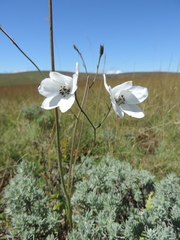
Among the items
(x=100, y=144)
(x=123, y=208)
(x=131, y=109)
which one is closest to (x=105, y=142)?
(x=100, y=144)

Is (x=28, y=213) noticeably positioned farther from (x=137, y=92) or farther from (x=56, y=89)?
(x=137, y=92)

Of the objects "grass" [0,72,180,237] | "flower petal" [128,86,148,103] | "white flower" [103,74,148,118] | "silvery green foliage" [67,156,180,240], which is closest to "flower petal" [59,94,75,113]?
"white flower" [103,74,148,118]

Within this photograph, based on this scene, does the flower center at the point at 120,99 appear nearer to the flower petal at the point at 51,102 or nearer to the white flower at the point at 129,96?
the white flower at the point at 129,96

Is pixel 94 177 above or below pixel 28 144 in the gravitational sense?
above

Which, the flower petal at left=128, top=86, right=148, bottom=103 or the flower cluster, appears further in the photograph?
the flower petal at left=128, top=86, right=148, bottom=103

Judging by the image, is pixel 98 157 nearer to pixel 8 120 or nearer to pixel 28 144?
pixel 28 144

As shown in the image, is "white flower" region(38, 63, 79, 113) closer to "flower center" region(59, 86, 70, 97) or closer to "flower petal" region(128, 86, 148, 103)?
"flower center" region(59, 86, 70, 97)

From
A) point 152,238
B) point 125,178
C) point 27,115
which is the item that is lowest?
point 27,115

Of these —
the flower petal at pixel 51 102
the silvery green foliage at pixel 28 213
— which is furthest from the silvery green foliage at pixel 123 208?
the flower petal at pixel 51 102

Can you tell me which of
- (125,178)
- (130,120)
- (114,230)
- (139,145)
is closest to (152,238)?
(114,230)
